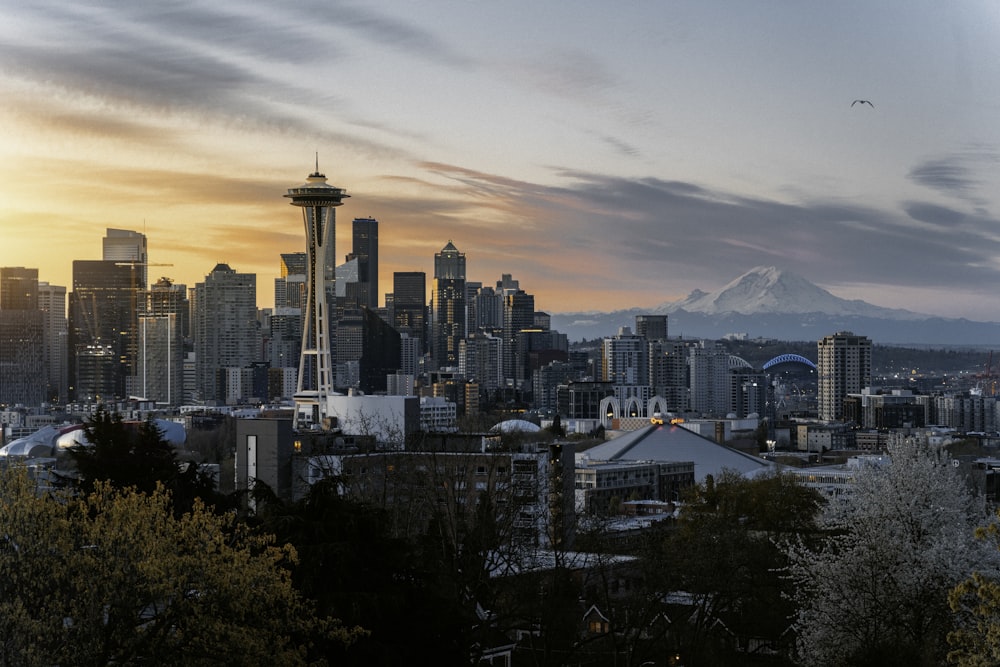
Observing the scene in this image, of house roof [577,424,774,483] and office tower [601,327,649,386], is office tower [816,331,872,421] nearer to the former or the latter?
office tower [601,327,649,386]

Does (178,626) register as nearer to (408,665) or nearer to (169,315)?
(408,665)

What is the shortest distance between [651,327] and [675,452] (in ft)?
232

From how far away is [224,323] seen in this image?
102 metres

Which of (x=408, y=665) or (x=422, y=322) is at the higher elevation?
(x=422, y=322)

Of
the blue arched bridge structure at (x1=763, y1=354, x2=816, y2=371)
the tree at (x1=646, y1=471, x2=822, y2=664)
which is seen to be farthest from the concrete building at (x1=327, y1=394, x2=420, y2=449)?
the blue arched bridge structure at (x1=763, y1=354, x2=816, y2=371)

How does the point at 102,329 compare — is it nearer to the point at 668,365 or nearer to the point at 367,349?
the point at 367,349

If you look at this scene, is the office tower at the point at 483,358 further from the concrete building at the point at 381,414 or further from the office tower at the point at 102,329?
the concrete building at the point at 381,414

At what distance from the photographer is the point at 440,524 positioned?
14273mm

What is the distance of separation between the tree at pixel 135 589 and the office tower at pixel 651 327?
105m

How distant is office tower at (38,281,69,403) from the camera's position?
8669 centimetres

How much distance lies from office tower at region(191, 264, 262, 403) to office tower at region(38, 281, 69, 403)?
37.5 feet

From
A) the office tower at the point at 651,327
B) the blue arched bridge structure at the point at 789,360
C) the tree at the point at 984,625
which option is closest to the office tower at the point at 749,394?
the office tower at the point at 651,327

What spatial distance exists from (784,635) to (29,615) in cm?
998

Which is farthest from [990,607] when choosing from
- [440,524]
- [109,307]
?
[109,307]
